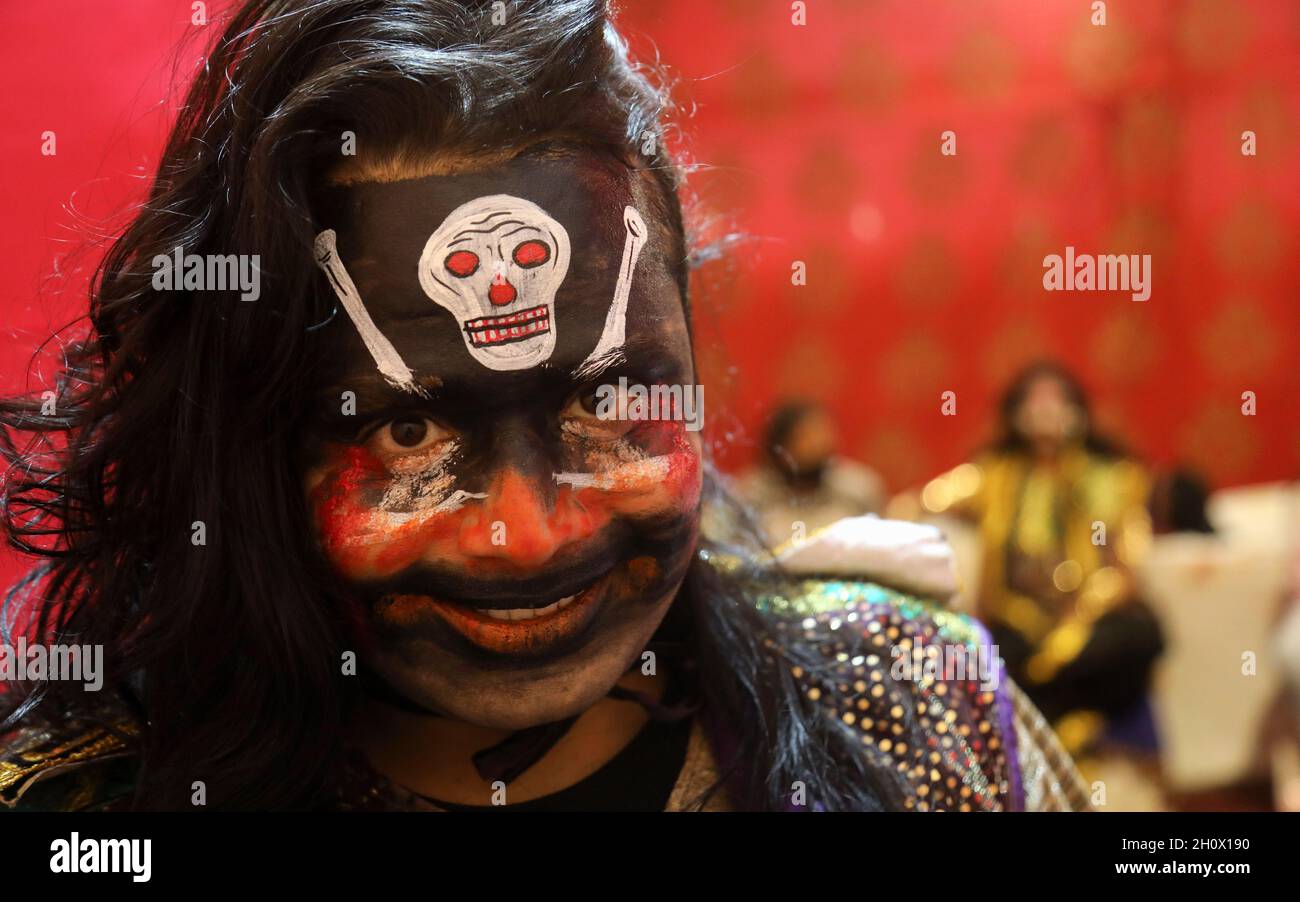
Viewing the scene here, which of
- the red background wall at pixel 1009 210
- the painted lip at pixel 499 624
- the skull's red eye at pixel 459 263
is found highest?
the red background wall at pixel 1009 210

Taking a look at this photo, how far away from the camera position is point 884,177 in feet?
11.0

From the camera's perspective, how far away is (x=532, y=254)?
889 millimetres

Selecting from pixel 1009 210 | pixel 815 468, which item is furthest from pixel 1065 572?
pixel 1009 210

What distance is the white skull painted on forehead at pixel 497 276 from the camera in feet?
2.87

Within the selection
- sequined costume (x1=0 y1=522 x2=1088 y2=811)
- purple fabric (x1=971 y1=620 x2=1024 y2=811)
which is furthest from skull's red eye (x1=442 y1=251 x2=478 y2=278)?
purple fabric (x1=971 y1=620 x2=1024 y2=811)

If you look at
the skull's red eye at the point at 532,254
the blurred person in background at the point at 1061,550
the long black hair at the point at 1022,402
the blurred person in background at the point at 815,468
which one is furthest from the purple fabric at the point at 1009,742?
the long black hair at the point at 1022,402

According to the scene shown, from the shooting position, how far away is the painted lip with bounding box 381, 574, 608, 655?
0.90 metres

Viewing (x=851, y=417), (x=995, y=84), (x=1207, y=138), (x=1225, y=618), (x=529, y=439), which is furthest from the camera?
(x=851, y=417)

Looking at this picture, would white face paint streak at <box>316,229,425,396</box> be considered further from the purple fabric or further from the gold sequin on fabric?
the purple fabric

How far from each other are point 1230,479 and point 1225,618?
104 centimetres

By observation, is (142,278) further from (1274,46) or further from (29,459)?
(1274,46)

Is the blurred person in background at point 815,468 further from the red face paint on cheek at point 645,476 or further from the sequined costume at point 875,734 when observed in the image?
the red face paint on cheek at point 645,476

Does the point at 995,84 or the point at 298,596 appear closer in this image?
the point at 298,596

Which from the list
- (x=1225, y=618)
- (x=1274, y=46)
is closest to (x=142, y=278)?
(x=1225, y=618)
